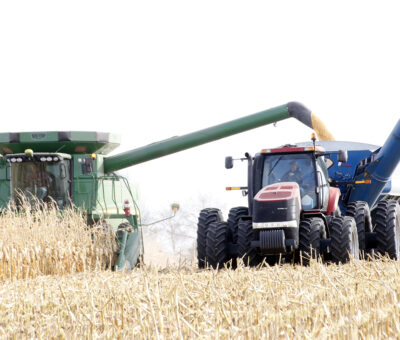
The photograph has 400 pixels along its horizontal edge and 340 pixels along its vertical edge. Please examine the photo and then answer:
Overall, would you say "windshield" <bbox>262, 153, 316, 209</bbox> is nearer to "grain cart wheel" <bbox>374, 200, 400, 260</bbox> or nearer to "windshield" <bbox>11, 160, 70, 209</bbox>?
"grain cart wheel" <bbox>374, 200, 400, 260</bbox>

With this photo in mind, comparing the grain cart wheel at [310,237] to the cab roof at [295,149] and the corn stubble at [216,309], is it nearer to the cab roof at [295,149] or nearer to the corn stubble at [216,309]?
the cab roof at [295,149]

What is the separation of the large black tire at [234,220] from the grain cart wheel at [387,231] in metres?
2.02

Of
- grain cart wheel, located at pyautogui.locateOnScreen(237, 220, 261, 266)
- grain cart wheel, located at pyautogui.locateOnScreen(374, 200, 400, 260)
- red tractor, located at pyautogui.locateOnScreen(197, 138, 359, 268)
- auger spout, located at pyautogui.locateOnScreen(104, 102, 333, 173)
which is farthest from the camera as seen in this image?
auger spout, located at pyautogui.locateOnScreen(104, 102, 333, 173)

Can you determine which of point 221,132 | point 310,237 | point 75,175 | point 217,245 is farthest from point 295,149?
point 221,132

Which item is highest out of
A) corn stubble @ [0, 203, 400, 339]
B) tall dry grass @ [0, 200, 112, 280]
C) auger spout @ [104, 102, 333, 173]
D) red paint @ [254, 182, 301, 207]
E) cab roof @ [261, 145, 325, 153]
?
auger spout @ [104, 102, 333, 173]

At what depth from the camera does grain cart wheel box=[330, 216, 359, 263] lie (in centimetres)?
837

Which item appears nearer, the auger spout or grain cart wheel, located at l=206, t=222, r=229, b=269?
grain cart wheel, located at l=206, t=222, r=229, b=269

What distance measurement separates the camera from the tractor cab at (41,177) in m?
11.4

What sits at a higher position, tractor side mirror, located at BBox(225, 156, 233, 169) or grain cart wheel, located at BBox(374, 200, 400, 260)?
tractor side mirror, located at BBox(225, 156, 233, 169)

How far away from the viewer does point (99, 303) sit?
4887 mm

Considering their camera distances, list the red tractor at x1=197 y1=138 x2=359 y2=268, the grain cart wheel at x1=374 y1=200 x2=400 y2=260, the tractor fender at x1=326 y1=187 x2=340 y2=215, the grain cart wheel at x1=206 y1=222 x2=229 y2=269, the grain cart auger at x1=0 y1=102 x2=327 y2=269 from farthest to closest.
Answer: the grain cart auger at x1=0 y1=102 x2=327 y2=269 < the grain cart wheel at x1=374 y1=200 x2=400 y2=260 < the tractor fender at x1=326 y1=187 x2=340 y2=215 < the grain cart wheel at x1=206 y1=222 x2=229 y2=269 < the red tractor at x1=197 y1=138 x2=359 y2=268

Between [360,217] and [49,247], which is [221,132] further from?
[49,247]

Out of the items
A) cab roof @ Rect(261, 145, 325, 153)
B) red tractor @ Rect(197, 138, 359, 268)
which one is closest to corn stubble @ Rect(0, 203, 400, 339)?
red tractor @ Rect(197, 138, 359, 268)

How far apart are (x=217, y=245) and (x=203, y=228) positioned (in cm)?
61
